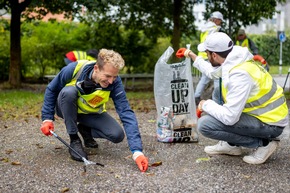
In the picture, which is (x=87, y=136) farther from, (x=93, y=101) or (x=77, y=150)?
(x=93, y=101)

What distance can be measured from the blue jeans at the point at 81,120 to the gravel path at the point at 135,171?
23cm

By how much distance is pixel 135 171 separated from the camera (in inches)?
160

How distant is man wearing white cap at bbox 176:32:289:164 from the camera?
12.8 feet

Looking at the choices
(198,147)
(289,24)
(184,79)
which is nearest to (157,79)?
(184,79)

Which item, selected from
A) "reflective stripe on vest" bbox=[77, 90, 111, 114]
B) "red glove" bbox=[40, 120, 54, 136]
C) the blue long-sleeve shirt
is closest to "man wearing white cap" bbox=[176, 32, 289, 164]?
the blue long-sleeve shirt

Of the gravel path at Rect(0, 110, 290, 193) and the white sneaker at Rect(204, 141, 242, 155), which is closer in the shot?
the gravel path at Rect(0, 110, 290, 193)

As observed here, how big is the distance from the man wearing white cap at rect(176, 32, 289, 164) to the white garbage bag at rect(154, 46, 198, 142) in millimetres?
802

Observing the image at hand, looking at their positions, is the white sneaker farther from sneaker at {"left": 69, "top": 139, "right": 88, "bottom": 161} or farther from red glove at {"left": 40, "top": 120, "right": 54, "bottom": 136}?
red glove at {"left": 40, "top": 120, "right": 54, "bottom": 136}

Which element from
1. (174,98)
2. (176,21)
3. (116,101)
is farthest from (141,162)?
(176,21)

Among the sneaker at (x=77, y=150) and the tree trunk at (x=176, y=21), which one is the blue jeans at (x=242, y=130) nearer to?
the sneaker at (x=77, y=150)

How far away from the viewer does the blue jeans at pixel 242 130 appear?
4.13m

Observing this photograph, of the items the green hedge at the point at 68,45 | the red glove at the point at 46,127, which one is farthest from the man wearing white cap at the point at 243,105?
the green hedge at the point at 68,45

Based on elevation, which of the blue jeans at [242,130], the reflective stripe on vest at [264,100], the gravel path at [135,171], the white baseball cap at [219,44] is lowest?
the gravel path at [135,171]

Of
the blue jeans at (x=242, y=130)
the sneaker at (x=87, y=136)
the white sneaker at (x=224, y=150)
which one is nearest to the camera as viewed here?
the blue jeans at (x=242, y=130)
